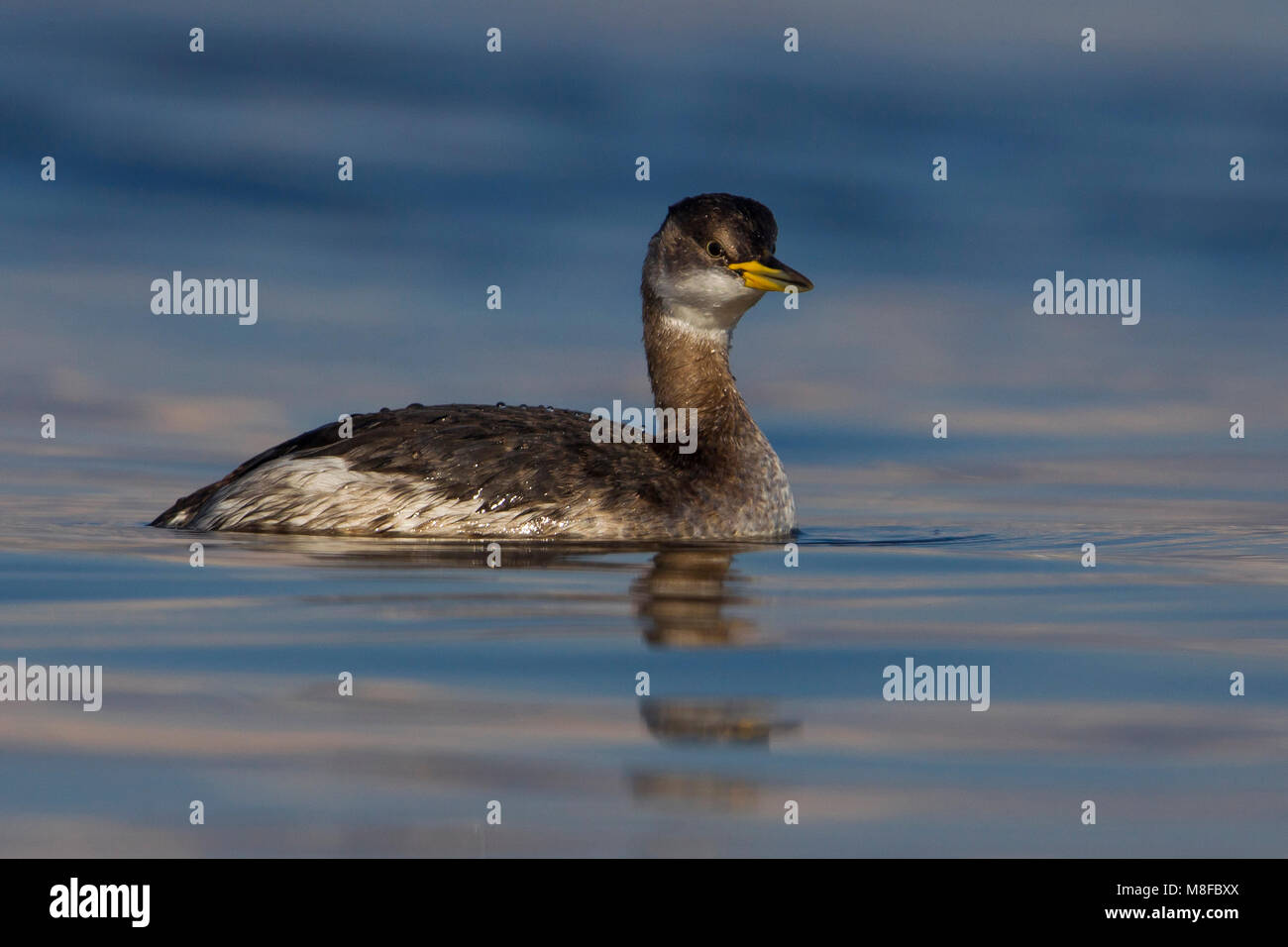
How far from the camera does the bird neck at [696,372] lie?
1209 cm

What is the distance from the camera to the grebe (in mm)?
11016

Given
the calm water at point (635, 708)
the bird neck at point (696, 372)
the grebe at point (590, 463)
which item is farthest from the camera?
the bird neck at point (696, 372)

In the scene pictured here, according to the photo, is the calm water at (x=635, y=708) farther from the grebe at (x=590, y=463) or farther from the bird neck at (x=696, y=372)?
the bird neck at (x=696, y=372)

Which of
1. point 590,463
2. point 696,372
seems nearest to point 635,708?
point 590,463

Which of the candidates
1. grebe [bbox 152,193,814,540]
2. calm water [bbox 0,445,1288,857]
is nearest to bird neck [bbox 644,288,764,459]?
grebe [bbox 152,193,814,540]

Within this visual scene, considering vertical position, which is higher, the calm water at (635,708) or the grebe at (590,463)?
the grebe at (590,463)

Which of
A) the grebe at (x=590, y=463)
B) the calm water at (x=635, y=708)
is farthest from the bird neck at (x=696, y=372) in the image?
the calm water at (x=635, y=708)

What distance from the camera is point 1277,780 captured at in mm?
5090

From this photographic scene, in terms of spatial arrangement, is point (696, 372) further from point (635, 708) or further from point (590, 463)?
point (635, 708)

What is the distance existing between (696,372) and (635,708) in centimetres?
654

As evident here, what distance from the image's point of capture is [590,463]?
36.8 feet

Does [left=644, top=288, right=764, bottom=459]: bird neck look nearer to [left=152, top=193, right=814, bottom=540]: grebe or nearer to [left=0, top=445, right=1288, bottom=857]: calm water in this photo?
[left=152, top=193, right=814, bottom=540]: grebe

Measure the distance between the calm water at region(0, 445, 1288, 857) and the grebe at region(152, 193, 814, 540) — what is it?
950 mm

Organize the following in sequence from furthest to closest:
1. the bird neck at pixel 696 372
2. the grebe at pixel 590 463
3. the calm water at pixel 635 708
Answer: the bird neck at pixel 696 372 → the grebe at pixel 590 463 → the calm water at pixel 635 708
